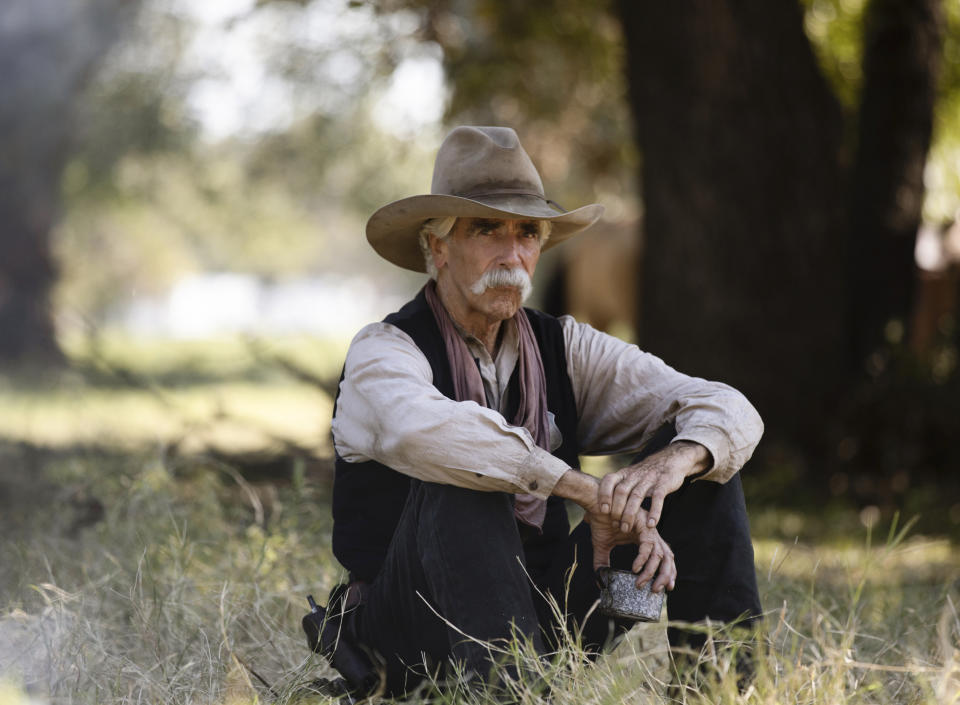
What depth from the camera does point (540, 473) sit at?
2500 millimetres

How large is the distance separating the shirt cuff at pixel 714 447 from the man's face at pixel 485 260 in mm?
543

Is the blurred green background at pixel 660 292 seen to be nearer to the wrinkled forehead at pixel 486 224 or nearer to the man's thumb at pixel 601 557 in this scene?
the man's thumb at pixel 601 557

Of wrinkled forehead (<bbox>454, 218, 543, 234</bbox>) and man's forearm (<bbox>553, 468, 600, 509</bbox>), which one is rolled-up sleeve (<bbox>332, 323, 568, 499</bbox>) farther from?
wrinkled forehead (<bbox>454, 218, 543, 234</bbox>)

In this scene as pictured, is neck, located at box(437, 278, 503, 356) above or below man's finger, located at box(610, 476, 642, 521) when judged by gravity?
above

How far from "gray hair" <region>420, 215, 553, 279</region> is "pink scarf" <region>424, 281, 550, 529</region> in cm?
13

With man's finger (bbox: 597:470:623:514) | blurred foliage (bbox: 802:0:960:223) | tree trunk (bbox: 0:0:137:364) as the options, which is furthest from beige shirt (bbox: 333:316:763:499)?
tree trunk (bbox: 0:0:137:364)

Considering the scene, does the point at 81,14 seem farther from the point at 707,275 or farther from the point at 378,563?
the point at 378,563

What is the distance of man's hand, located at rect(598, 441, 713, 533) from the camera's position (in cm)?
252

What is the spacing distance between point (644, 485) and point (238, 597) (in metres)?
1.35

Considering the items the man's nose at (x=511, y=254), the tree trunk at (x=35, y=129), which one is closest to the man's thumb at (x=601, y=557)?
the man's nose at (x=511, y=254)

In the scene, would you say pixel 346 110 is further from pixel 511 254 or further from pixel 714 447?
pixel 714 447

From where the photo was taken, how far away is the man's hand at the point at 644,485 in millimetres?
2523

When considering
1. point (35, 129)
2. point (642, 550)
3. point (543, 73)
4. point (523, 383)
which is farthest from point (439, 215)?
point (35, 129)

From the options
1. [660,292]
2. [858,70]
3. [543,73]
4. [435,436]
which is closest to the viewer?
[435,436]
